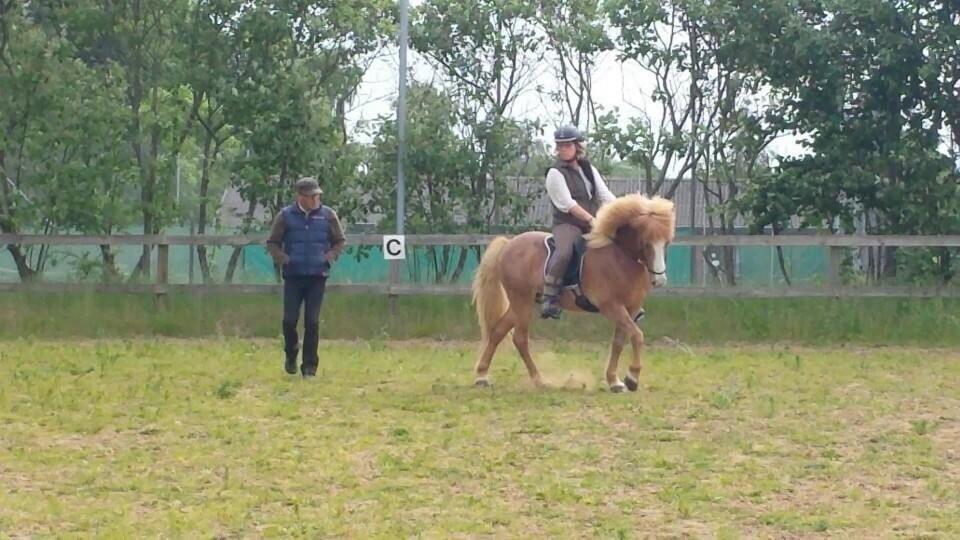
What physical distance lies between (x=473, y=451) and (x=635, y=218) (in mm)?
3303

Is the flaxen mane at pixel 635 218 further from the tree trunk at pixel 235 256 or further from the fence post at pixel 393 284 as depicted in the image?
the tree trunk at pixel 235 256

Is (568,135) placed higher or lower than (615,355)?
higher

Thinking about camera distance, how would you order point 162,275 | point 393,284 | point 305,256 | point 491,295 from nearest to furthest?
point 491,295 → point 305,256 → point 393,284 → point 162,275

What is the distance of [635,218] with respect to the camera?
A: 429 inches

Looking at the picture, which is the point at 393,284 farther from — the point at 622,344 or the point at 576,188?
the point at 622,344

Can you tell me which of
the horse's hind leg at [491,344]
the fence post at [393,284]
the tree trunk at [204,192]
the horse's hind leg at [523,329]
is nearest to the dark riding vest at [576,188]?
the horse's hind leg at [523,329]

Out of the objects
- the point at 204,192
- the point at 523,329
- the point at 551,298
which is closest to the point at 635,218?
the point at 551,298

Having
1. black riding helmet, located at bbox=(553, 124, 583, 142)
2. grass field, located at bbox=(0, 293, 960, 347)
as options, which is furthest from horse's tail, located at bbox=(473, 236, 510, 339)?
grass field, located at bbox=(0, 293, 960, 347)

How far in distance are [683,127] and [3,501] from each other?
14839 mm

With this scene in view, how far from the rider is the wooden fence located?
4.97m

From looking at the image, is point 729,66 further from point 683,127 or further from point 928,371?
point 928,371

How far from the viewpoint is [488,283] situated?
1179 cm

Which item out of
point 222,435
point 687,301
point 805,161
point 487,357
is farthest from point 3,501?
point 805,161

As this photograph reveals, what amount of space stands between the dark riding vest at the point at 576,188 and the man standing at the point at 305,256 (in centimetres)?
202
